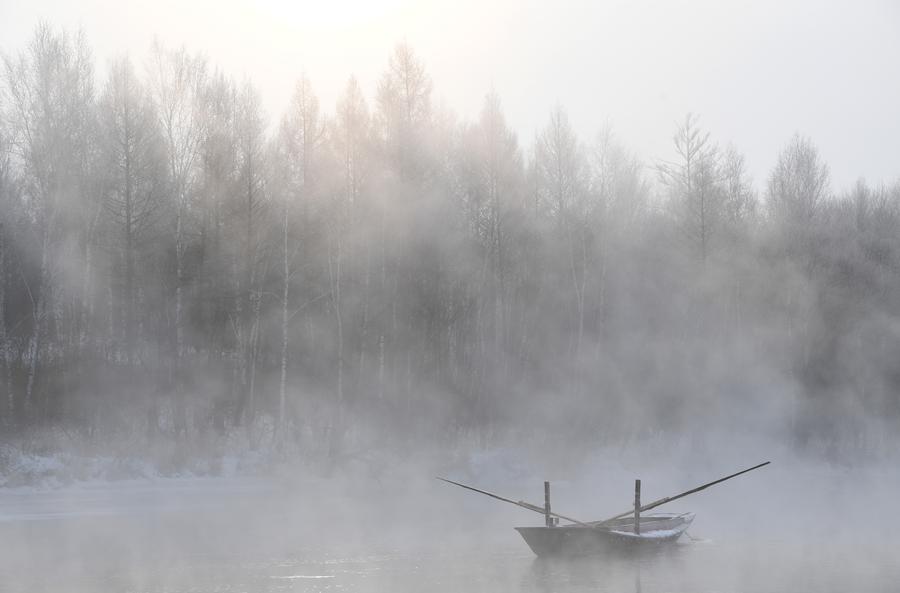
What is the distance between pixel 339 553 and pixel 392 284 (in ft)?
64.0

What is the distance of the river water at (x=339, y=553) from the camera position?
20.9 meters

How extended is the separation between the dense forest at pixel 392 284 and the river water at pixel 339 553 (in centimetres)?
591

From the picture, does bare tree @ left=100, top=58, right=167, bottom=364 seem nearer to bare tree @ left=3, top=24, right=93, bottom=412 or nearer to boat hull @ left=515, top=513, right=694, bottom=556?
bare tree @ left=3, top=24, right=93, bottom=412

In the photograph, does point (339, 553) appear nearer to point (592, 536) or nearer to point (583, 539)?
point (583, 539)

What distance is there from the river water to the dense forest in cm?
591

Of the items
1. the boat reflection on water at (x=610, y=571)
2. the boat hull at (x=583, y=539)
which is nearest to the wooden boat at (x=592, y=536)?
the boat hull at (x=583, y=539)

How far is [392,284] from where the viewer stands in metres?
42.6

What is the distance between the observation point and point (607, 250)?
47.8 meters

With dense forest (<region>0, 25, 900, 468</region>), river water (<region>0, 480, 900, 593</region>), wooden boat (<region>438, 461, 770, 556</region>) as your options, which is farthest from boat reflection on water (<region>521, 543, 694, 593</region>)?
dense forest (<region>0, 25, 900, 468</region>)

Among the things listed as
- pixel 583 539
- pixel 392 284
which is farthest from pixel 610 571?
pixel 392 284

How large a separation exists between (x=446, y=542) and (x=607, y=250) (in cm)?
2434

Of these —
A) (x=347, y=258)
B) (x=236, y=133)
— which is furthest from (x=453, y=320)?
(x=236, y=133)

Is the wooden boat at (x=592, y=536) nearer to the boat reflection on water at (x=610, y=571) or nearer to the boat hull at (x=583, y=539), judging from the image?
the boat hull at (x=583, y=539)

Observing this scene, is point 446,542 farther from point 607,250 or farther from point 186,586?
point 607,250
